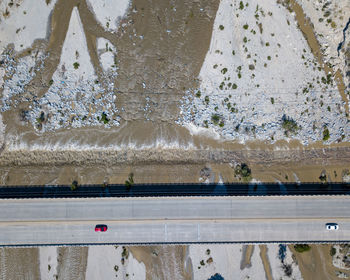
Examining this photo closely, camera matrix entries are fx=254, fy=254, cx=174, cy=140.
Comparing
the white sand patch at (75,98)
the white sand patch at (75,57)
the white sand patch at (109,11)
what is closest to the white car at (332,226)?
the white sand patch at (75,98)

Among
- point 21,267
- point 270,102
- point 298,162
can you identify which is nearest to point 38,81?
point 21,267

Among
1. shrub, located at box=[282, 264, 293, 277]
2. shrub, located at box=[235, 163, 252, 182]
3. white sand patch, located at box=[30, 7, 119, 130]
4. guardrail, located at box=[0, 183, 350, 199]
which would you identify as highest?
white sand patch, located at box=[30, 7, 119, 130]

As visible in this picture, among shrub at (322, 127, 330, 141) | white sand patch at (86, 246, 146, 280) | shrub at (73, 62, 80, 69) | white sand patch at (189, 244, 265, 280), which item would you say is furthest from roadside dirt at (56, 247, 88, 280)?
shrub at (322, 127, 330, 141)

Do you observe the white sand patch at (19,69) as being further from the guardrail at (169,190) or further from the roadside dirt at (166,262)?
the roadside dirt at (166,262)

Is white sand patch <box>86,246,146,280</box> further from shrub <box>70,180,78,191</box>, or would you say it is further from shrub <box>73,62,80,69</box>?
shrub <box>73,62,80,69</box>

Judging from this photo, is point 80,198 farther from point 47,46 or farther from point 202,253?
point 47,46

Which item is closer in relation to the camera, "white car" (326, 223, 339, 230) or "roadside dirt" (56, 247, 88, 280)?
"white car" (326, 223, 339, 230)
